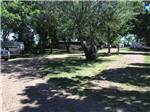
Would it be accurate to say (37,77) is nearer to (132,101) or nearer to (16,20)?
(132,101)

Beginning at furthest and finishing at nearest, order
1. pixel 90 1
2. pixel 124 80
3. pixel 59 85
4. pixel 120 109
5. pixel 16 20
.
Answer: pixel 16 20
pixel 90 1
pixel 124 80
pixel 59 85
pixel 120 109

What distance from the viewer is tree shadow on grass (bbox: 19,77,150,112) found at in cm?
1025

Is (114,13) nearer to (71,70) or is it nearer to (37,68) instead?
(71,70)

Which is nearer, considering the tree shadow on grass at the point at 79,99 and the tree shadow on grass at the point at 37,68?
the tree shadow on grass at the point at 79,99

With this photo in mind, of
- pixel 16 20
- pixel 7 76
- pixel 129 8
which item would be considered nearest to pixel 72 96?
pixel 7 76

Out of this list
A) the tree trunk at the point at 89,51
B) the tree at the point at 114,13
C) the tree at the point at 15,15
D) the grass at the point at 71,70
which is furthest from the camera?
the tree at the point at 15,15

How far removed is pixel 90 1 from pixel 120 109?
Answer: 17285mm

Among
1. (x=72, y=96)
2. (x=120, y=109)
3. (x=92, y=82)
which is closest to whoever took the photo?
(x=120, y=109)

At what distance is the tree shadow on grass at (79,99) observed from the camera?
10.2m

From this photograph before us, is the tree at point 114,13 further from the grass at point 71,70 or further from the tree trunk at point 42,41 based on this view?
the tree trunk at point 42,41

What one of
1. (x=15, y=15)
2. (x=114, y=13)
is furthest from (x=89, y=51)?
(x=15, y=15)

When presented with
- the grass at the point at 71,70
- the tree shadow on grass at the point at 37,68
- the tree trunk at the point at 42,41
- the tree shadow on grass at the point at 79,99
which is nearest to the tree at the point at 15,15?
the tree trunk at the point at 42,41

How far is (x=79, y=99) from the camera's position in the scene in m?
11.6

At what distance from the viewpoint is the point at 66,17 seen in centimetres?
2725
